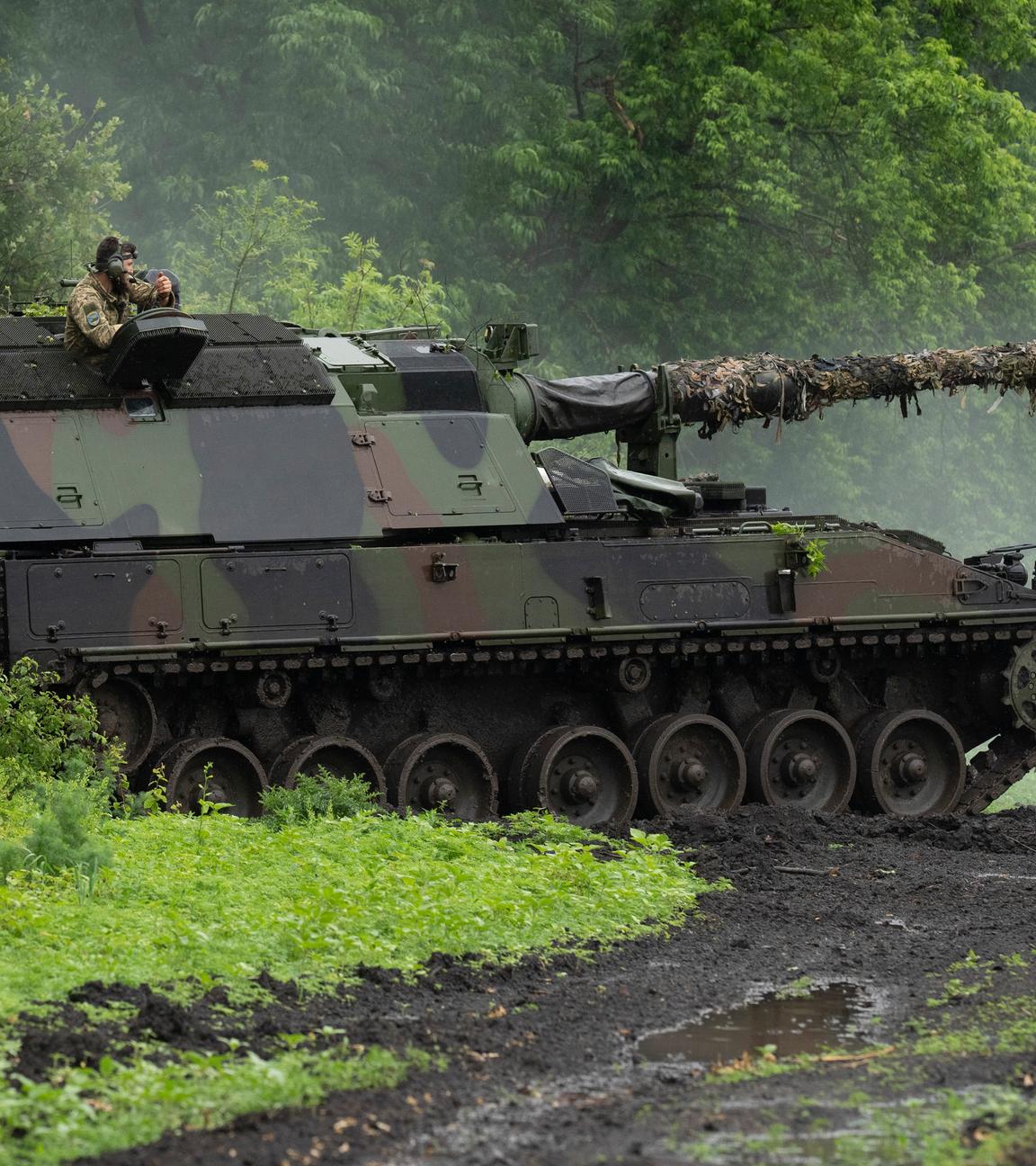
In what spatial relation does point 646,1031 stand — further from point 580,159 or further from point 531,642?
point 580,159

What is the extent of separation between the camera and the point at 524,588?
44.8ft

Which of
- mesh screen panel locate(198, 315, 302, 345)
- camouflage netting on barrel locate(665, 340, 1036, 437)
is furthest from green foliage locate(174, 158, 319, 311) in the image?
mesh screen panel locate(198, 315, 302, 345)

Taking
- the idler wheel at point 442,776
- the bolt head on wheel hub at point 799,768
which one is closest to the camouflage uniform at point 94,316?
the idler wheel at point 442,776

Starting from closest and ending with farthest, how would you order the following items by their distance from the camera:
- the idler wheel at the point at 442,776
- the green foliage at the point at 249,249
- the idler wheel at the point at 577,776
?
the idler wheel at the point at 442,776, the idler wheel at the point at 577,776, the green foliage at the point at 249,249

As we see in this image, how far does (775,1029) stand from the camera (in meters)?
8.30

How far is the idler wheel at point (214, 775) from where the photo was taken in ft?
41.9

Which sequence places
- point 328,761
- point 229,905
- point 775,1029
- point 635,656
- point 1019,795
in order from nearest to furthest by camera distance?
point 775,1029
point 229,905
point 328,761
point 635,656
point 1019,795

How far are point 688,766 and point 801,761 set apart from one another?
3.09 feet

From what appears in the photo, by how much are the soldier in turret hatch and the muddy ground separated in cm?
528

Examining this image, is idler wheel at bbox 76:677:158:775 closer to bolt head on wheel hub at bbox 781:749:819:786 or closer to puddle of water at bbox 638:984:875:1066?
bolt head on wheel hub at bbox 781:749:819:786

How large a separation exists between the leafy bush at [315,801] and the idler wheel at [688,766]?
241 centimetres

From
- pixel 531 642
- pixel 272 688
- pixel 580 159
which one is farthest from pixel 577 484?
pixel 580 159

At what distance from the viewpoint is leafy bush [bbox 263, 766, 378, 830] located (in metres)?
12.4

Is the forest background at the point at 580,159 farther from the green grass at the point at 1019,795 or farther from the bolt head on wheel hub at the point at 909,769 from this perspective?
the bolt head on wheel hub at the point at 909,769
